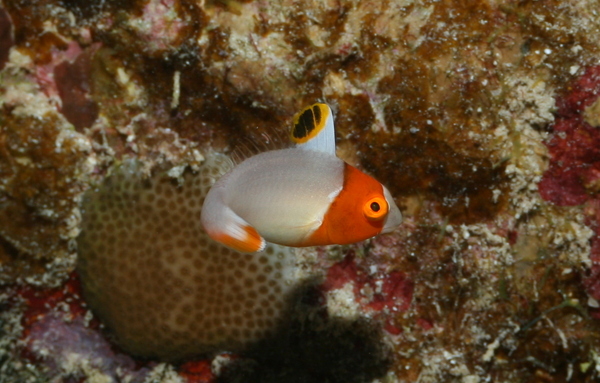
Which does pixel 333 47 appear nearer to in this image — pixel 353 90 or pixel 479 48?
pixel 353 90

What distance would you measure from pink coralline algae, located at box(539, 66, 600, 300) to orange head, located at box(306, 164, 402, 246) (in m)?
1.84

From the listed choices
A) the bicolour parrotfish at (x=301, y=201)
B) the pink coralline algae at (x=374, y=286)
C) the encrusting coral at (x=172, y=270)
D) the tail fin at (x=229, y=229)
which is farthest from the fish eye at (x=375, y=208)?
the encrusting coral at (x=172, y=270)

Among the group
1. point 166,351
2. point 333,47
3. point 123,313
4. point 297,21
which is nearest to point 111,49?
point 297,21

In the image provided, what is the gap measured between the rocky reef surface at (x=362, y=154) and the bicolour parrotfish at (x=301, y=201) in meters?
1.22

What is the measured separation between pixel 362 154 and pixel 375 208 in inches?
57.3

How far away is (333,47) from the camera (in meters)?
3.28

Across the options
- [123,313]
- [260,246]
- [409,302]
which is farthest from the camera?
[123,313]

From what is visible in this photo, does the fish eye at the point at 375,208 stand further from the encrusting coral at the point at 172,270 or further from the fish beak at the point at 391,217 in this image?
the encrusting coral at the point at 172,270

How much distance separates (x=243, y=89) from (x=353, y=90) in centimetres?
82

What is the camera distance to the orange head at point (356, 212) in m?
2.04

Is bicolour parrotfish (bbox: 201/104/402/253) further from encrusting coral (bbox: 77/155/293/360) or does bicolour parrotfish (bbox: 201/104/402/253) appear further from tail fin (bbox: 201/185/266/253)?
encrusting coral (bbox: 77/155/293/360)

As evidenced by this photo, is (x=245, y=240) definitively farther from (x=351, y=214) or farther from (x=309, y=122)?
(x=309, y=122)

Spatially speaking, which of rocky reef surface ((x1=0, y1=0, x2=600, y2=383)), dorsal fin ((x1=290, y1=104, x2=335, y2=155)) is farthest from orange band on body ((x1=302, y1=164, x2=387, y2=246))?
rocky reef surface ((x1=0, y1=0, x2=600, y2=383))

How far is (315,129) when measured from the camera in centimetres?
217
